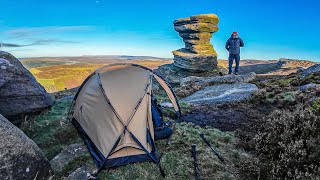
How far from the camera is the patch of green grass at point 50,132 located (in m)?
11.6

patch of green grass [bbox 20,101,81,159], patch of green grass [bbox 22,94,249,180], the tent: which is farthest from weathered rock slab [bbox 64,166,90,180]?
patch of green grass [bbox 20,101,81,159]

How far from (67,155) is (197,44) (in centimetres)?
3841

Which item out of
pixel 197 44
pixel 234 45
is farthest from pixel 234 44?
pixel 197 44

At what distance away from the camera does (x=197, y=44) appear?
152 feet

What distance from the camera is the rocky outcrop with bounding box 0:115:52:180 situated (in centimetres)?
769

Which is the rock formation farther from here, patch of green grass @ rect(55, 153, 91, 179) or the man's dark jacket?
patch of green grass @ rect(55, 153, 91, 179)

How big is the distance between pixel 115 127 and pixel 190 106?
7741 mm

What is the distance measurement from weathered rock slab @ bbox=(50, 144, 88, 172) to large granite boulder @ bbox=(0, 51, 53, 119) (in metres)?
4.07

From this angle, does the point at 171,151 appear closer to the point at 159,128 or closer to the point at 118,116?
the point at 159,128

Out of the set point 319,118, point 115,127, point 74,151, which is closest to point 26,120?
point 74,151

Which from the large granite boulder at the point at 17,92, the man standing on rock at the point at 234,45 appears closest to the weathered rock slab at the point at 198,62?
the man standing on rock at the point at 234,45

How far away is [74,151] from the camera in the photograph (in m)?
10.6

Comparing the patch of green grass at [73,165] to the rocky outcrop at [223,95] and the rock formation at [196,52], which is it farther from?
the rock formation at [196,52]

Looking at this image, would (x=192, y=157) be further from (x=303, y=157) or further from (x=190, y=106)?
(x=190, y=106)
